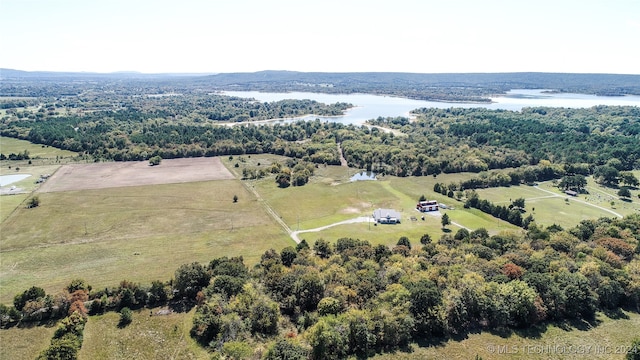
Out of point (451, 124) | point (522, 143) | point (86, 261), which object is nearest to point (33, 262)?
point (86, 261)

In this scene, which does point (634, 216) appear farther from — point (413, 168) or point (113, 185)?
point (113, 185)

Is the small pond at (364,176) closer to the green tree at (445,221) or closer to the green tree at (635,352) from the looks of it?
the green tree at (445,221)

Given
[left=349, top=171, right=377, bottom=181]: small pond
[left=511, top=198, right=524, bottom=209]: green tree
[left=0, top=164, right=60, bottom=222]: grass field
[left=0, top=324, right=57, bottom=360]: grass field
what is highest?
[left=511, top=198, right=524, bottom=209]: green tree

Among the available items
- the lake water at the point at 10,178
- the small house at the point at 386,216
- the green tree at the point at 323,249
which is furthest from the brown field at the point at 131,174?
the green tree at the point at 323,249

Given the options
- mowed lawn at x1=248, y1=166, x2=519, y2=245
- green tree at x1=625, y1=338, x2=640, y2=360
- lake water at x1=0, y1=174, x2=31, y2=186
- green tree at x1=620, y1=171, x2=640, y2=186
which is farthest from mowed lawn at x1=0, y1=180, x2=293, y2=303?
green tree at x1=620, y1=171, x2=640, y2=186

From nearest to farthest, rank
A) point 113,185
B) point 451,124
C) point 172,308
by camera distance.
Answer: point 172,308
point 113,185
point 451,124

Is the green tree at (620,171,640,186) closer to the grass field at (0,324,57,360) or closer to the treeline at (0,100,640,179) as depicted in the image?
the treeline at (0,100,640,179)
